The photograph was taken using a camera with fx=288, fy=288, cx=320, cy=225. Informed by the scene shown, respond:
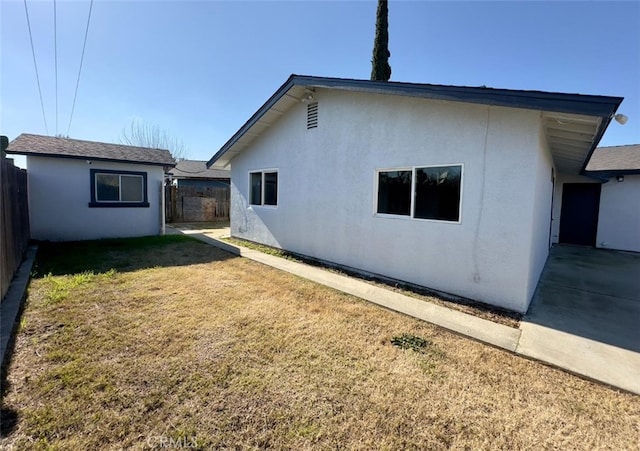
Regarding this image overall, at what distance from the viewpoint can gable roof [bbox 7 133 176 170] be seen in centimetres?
976

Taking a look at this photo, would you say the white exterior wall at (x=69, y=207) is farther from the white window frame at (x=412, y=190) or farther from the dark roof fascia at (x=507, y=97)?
the dark roof fascia at (x=507, y=97)

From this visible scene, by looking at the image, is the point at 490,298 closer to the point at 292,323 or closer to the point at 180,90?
the point at 292,323

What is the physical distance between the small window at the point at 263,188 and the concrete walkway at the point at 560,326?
339 cm

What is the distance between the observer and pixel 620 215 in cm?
1157

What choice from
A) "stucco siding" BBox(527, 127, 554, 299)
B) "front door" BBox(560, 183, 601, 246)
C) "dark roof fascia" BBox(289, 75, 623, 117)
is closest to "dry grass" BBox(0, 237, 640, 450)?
"stucco siding" BBox(527, 127, 554, 299)

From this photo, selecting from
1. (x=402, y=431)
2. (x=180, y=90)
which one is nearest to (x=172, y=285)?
(x=402, y=431)

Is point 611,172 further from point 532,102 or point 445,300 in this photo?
point 445,300

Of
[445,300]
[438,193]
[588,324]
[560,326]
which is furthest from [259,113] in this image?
[588,324]

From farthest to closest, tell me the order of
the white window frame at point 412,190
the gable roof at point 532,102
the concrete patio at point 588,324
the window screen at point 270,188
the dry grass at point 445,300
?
the window screen at point 270,188
the white window frame at point 412,190
the dry grass at point 445,300
the gable roof at point 532,102
the concrete patio at point 588,324

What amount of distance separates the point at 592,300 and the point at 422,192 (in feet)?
Answer: 12.6

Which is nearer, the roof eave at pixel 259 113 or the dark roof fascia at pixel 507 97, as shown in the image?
the dark roof fascia at pixel 507 97

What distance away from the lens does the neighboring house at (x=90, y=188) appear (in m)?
10.0

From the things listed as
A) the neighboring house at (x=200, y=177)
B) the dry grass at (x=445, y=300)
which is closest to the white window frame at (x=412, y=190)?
the dry grass at (x=445, y=300)

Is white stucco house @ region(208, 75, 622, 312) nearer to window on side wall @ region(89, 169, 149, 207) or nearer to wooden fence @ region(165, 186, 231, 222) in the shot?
window on side wall @ region(89, 169, 149, 207)
